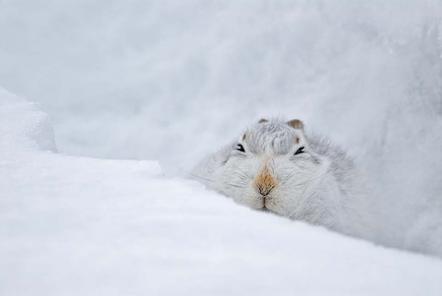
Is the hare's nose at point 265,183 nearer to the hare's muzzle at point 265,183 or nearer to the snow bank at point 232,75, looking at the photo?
the hare's muzzle at point 265,183

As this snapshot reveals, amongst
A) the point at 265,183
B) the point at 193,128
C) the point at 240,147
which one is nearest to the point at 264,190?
the point at 265,183

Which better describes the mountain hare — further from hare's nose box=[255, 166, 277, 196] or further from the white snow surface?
the white snow surface

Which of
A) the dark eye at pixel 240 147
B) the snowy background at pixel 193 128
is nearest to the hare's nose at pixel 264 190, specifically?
the snowy background at pixel 193 128

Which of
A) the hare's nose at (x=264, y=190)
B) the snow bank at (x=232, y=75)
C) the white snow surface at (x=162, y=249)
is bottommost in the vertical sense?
the white snow surface at (x=162, y=249)

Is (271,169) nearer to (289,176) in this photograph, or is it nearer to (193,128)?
(289,176)

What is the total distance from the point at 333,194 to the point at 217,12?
14.2 ft

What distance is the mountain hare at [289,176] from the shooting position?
3621 millimetres

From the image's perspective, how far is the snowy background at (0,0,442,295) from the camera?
2.00 metres

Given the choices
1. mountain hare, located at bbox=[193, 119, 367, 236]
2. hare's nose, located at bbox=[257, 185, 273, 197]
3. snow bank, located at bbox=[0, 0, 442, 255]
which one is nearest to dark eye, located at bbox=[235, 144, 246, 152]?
mountain hare, located at bbox=[193, 119, 367, 236]

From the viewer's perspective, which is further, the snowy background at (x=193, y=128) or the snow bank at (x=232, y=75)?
the snow bank at (x=232, y=75)

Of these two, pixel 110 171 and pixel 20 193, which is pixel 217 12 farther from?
pixel 20 193

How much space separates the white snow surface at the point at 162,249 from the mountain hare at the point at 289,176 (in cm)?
75

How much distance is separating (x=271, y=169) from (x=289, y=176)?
0.50 ft

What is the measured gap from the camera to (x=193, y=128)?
649 cm
